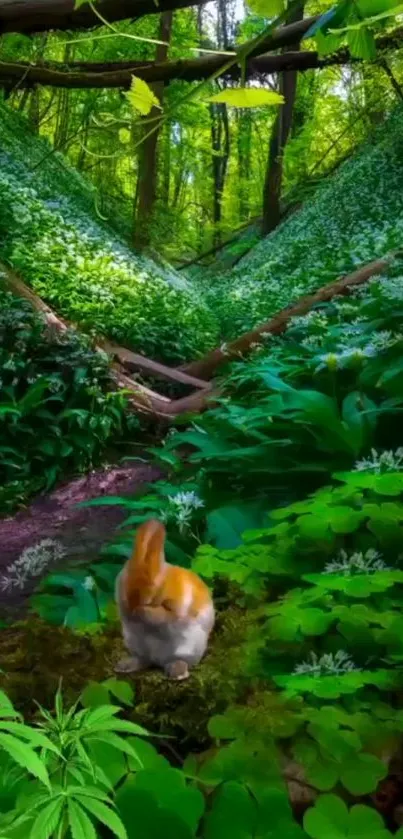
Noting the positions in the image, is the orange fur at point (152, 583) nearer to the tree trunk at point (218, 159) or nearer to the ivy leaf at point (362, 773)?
the ivy leaf at point (362, 773)

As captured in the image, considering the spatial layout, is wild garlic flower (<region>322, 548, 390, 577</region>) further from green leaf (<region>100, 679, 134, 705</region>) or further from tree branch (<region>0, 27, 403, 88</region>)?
tree branch (<region>0, 27, 403, 88</region>)

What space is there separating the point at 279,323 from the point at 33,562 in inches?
161

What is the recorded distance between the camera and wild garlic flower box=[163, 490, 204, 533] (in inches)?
115

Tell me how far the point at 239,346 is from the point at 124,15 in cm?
445

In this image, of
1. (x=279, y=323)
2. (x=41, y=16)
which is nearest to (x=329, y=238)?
(x=279, y=323)

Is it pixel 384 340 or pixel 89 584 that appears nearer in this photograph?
pixel 89 584

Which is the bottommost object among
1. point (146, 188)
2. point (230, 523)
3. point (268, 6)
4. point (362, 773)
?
point (230, 523)

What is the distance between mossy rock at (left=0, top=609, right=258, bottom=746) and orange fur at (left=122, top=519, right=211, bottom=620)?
17 centimetres

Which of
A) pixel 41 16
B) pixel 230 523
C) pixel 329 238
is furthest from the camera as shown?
pixel 329 238

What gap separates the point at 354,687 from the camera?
1498 millimetres

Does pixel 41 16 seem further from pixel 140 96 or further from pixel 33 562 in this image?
pixel 140 96

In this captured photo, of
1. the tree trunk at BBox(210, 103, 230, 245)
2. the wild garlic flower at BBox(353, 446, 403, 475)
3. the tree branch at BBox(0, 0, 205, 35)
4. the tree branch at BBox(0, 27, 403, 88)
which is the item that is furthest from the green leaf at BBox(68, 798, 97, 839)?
the tree trunk at BBox(210, 103, 230, 245)

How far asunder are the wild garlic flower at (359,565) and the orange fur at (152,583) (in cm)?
42

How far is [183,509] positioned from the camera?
3.00 metres
